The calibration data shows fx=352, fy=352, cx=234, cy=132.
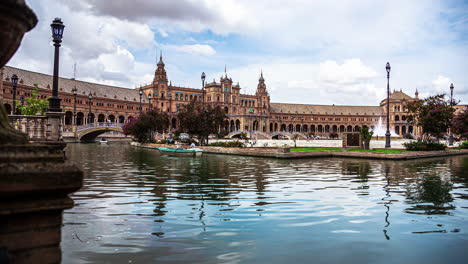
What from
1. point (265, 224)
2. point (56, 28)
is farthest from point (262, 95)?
point (265, 224)

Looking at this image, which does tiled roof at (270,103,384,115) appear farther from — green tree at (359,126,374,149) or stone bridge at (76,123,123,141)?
green tree at (359,126,374,149)

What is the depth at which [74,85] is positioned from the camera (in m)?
98.8

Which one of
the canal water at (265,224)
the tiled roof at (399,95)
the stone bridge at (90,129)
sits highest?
the tiled roof at (399,95)

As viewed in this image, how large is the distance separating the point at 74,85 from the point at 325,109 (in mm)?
93818

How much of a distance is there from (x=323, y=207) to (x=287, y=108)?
136 m

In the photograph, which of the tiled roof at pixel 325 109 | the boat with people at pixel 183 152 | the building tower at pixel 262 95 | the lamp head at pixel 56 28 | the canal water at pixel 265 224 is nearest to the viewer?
the canal water at pixel 265 224

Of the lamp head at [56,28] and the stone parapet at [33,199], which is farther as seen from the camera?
the lamp head at [56,28]

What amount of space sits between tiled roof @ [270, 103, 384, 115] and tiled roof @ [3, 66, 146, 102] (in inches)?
2203

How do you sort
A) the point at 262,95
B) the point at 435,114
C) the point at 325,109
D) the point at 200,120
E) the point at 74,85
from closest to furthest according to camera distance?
the point at 435,114, the point at 200,120, the point at 74,85, the point at 262,95, the point at 325,109

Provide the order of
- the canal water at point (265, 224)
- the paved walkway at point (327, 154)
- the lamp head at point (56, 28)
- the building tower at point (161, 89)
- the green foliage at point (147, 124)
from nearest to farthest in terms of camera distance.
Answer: the canal water at point (265, 224) < the lamp head at point (56, 28) < the paved walkway at point (327, 154) < the green foliage at point (147, 124) < the building tower at point (161, 89)

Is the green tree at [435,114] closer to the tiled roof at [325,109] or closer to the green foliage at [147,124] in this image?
the green foliage at [147,124]

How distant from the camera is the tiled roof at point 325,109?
5600 inches

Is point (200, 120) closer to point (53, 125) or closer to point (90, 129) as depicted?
point (53, 125)

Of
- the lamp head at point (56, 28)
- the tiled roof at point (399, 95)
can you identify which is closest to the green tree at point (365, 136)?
the lamp head at point (56, 28)
